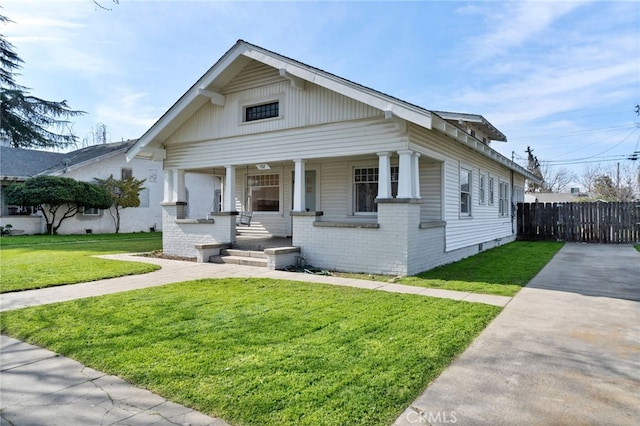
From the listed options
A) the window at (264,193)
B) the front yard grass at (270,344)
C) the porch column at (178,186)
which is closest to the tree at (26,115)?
the porch column at (178,186)

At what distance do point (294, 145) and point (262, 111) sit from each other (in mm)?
1646

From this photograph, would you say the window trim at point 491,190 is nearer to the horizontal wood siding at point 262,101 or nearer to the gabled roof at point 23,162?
the horizontal wood siding at point 262,101

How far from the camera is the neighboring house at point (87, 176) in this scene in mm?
19562

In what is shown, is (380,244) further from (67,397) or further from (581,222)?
(581,222)

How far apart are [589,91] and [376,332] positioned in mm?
21230

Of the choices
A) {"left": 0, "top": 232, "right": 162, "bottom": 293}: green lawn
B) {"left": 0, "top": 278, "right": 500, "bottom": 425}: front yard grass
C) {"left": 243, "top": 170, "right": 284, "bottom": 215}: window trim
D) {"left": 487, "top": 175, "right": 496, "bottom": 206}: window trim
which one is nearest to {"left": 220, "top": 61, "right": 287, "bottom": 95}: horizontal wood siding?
{"left": 243, "top": 170, "right": 284, "bottom": 215}: window trim

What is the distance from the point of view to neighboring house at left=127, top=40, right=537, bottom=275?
850 centimetres

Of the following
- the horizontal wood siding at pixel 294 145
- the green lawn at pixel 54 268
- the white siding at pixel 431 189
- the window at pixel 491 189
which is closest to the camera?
the green lawn at pixel 54 268

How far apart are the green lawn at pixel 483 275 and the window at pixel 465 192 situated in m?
1.48

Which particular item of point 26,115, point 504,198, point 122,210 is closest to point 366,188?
point 504,198

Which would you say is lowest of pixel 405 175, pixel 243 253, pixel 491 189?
pixel 243 253

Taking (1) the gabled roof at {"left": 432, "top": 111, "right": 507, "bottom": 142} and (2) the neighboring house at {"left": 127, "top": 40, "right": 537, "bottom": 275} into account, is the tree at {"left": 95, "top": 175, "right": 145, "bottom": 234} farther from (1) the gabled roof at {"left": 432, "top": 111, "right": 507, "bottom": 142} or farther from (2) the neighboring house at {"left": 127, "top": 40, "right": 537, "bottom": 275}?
(1) the gabled roof at {"left": 432, "top": 111, "right": 507, "bottom": 142}

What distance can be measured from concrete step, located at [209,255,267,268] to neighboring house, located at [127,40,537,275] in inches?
15.2

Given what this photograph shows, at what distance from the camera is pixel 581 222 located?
18359mm
